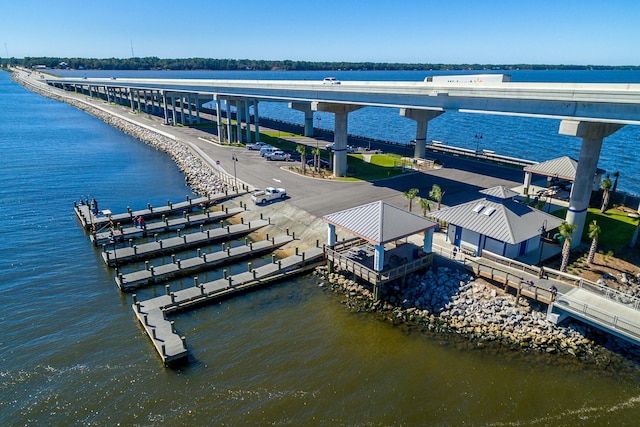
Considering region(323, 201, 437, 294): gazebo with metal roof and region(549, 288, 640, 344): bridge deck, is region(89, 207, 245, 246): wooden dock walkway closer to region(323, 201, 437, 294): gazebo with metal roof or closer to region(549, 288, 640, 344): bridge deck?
region(323, 201, 437, 294): gazebo with metal roof

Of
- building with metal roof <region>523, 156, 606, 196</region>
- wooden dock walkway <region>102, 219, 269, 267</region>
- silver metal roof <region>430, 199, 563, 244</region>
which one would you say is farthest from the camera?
building with metal roof <region>523, 156, 606, 196</region>

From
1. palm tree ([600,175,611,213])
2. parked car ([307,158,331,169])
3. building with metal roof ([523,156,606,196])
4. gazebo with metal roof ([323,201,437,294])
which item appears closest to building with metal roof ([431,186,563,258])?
gazebo with metal roof ([323,201,437,294])

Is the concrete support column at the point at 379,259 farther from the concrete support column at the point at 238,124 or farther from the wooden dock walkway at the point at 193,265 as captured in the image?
the concrete support column at the point at 238,124

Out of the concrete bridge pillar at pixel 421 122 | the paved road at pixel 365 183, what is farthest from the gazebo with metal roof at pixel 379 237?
the concrete bridge pillar at pixel 421 122

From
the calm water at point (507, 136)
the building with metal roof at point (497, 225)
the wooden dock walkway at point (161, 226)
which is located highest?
the building with metal roof at point (497, 225)

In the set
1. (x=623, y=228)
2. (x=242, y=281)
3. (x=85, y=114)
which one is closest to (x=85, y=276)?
(x=242, y=281)

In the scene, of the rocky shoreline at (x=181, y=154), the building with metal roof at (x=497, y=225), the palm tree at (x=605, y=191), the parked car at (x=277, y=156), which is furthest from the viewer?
the parked car at (x=277, y=156)
